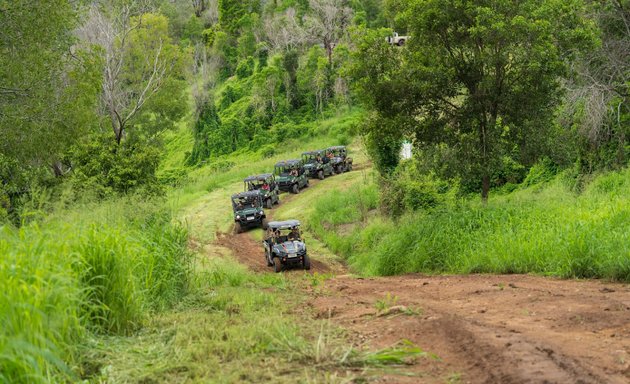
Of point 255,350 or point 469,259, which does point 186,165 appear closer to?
point 469,259

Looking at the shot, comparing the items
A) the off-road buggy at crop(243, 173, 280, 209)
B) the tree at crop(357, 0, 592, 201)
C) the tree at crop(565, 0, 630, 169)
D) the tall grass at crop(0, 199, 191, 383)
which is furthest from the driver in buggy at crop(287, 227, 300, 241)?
the off-road buggy at crop(243, 173, 280, 209)

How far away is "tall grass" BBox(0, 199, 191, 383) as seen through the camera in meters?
4.75

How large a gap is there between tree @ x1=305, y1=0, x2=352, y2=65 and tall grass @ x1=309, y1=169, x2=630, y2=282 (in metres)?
37.1

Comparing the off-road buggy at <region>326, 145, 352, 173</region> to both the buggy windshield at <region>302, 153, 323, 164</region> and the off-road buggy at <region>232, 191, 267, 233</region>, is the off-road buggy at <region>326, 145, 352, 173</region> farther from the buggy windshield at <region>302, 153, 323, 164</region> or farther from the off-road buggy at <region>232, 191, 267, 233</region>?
the off-road buggy at <region>232, 191, 267, 233</region>

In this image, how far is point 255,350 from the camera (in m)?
5.95

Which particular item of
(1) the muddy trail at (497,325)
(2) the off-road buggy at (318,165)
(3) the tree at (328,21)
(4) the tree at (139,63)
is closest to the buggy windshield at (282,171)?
(2) the off-road buggy at (318,165)

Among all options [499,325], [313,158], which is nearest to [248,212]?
[313,158]

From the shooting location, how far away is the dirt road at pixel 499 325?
526cm

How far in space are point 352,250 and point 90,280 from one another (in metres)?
15.2

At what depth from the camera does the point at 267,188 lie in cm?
3112

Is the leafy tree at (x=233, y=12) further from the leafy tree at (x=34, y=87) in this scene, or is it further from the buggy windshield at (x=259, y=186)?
the leafy tree at (x=34, y=87)

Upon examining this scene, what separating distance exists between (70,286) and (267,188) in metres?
25.7

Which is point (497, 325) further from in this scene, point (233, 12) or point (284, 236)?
point (233, 12)

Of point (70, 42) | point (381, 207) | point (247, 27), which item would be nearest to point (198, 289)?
point (70, 42)
